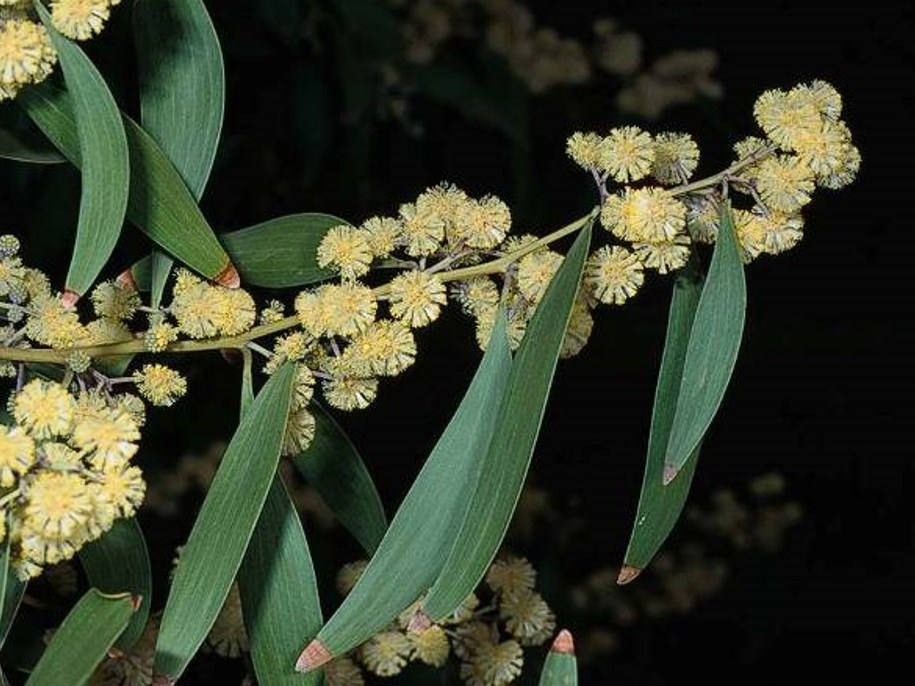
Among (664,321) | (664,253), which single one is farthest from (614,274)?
(664,321)

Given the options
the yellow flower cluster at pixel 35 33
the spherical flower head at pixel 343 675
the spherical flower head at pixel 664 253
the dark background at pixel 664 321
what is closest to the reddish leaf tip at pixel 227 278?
the yellow flower cluster at pixel 35 33

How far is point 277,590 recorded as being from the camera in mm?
1197

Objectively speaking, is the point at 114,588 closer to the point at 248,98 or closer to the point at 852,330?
the point at 248,98

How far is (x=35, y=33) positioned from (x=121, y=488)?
34 cm

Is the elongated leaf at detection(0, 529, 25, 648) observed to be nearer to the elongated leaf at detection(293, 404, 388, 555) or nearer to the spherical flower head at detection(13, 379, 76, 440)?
the spherical flower head at detection(13, 379, 76, 440)

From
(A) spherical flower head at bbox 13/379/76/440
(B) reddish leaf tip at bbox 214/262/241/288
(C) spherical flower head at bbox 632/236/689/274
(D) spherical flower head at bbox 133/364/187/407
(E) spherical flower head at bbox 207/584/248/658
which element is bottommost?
(E) spherical flower head at bbox 207/584/248/658

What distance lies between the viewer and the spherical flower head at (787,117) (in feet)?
3.81

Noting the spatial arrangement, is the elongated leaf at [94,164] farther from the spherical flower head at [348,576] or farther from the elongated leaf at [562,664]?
the spherical flower head at [348,576]

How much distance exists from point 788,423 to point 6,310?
2.82 metres

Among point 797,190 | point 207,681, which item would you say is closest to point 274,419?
point 797,190

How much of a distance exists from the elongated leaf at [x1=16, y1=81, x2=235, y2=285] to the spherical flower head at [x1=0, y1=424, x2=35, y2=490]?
0.86 feet

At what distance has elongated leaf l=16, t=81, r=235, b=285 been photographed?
3.76 ft

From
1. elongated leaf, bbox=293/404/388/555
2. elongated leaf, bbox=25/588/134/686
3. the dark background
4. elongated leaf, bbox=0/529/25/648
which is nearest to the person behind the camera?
elongated leaf, bbox=25/588/134/686

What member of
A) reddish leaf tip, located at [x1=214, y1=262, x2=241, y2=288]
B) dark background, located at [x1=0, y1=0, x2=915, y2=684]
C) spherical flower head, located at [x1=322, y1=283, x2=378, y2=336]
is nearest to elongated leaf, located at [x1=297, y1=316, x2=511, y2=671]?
spherical flower head, located at [x1=322, y1=283, x2=378, y2=336]
